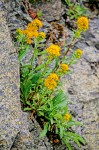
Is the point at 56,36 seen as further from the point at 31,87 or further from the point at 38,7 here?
the point at 31,87

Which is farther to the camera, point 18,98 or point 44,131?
point 44,131

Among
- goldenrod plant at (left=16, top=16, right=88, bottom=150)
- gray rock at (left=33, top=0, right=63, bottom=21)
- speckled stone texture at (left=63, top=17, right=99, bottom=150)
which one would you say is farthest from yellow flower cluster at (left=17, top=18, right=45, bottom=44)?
gray rock at (left=33, top=0, right=63, bottom=21)

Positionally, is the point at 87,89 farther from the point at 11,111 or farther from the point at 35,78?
the point at 11,111

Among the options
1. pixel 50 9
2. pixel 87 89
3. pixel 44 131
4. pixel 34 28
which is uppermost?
pixel 34 28

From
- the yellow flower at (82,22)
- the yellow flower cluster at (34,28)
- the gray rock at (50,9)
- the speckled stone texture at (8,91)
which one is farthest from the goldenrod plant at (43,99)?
the gray rock at (50,9)

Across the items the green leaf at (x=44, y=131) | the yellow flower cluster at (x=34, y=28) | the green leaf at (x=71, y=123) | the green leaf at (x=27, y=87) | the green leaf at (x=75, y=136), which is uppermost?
the yellow flower cluster at (x=34, y=28)

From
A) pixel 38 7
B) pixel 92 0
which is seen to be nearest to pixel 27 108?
pixel 38 7

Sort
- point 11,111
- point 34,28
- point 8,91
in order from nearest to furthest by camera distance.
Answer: point 11,111
point 8,91
point 34,28

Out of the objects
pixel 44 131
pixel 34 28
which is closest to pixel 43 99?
pixel 44 131

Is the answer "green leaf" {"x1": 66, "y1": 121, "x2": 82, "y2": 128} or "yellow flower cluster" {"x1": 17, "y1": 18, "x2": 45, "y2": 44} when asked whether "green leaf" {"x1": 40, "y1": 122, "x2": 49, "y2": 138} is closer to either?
"green leaf" {"x1": 66, "y1": 121, "x2": 82, "y2": 128}

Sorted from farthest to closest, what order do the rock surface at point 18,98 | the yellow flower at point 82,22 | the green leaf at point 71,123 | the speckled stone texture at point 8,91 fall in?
A: the green leaf at point 71,123 < the yellow flower at point 82,22 < the rock surface at point 18,98 < the speckled stone texture at point 8,91

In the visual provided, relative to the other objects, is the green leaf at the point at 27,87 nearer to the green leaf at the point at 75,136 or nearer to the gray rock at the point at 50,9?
the green leaf at the point at 75,136
